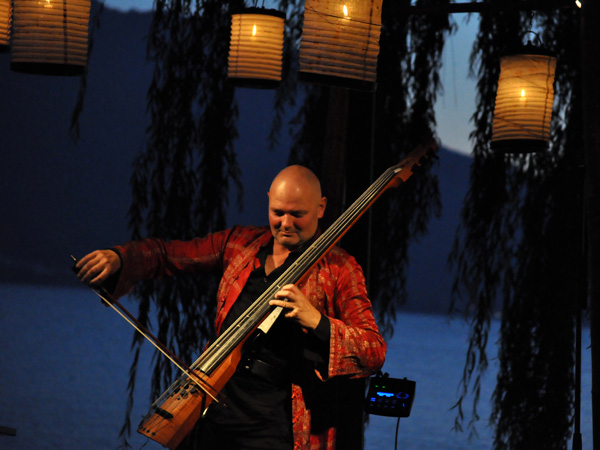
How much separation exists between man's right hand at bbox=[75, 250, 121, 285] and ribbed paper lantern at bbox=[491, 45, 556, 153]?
5.25 feet

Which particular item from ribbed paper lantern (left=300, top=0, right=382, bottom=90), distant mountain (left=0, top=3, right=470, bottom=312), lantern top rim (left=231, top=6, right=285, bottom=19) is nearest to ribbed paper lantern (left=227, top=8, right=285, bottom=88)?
lantern top rim (left=231, top=6, right=285, bottom=19)

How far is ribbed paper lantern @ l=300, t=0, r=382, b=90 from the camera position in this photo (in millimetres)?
2291

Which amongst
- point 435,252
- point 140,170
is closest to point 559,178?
point 140,170

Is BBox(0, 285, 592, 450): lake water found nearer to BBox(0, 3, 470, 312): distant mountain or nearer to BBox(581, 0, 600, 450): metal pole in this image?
BBox(581, 0, 600, 450): metal pole

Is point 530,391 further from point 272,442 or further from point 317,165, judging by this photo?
point 272,442

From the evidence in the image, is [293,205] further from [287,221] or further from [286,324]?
[286,324]

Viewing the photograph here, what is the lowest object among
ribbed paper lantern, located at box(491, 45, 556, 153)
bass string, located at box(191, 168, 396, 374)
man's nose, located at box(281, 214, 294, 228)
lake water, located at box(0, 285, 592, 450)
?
lake water, located at box(0, 285, 592, 450)

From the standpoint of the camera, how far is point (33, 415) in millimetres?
6543

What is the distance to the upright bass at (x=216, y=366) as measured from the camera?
1.88m

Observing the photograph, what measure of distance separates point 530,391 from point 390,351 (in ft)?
39.9

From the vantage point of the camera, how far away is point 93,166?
43.4 feet

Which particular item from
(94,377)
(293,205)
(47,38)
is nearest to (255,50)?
(47,38)

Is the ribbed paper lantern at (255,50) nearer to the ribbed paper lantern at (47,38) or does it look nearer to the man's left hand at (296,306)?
the ribbed paper lantern at (47,38)

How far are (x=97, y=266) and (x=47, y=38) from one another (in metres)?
0.82
